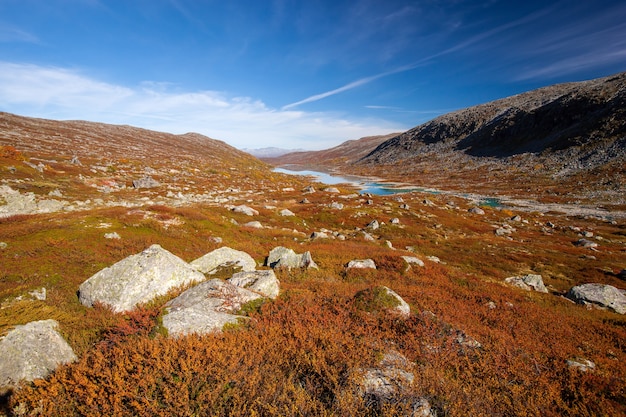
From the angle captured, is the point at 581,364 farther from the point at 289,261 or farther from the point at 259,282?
the point at 289,261

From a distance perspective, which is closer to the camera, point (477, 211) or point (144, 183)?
point (144, 183)

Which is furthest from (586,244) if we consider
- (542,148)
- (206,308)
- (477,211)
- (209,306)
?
(542,148)

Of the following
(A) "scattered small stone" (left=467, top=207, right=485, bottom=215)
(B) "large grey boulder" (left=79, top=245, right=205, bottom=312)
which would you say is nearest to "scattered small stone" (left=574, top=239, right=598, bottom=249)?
(A) "scattered small stone" (left=467, top=207, right=485, bottom=215)

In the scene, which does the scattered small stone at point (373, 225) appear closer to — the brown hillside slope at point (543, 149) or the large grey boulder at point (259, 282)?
the large grey boulder at point (259, 282)

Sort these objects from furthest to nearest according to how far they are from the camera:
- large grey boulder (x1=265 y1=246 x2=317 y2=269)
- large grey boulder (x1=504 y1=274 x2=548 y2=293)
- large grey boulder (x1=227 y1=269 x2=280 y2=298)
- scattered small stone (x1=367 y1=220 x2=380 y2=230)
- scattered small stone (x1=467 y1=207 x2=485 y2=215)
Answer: scattered small stone (x1=467 y1=207 x2=485 y2=215) < scattered small stone (x1=367 y1=220 x2=380 y2=230) < large grey boulder (x1=504 y1=274 x2=548 y2=293) < large grey boulder (x1=265 y1=246 x2=317 y2=269) < large grey boulder (x1=227 y1=269 x2=280 y2=298)

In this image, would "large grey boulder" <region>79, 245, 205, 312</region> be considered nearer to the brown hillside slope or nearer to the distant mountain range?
the brown hillside slope

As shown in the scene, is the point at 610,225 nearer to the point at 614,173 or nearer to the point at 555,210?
the point at 555,210

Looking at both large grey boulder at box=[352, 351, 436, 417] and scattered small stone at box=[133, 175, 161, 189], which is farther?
scattered small stone at box=[133, 175, 161, 189]

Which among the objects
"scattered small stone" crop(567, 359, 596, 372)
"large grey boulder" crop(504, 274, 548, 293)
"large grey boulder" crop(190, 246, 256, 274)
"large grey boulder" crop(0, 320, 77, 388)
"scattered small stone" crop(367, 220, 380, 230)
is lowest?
"scattered small stone" crop(367, 220, 380, 230)
